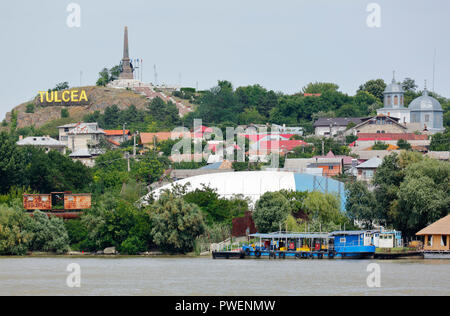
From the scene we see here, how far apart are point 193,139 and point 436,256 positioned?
286 feet

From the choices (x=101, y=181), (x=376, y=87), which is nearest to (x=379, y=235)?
(x=101, y=181)

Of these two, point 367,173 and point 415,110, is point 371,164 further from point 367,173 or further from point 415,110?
point 415,110

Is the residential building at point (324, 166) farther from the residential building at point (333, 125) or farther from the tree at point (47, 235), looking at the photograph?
the tree at point (47, 235)

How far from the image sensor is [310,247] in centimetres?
6831

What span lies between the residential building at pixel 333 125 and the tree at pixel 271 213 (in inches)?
3166

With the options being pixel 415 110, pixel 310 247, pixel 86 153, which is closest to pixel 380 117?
pixel 415 110

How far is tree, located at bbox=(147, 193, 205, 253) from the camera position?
70.6 metres

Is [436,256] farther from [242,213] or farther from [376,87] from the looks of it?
[376,87]

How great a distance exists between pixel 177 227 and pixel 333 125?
290 ft

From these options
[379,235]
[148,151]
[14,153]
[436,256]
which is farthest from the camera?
[148,151]

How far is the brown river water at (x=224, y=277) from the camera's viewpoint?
43969 mm

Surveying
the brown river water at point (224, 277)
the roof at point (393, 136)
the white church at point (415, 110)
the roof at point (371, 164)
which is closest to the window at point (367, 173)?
the roof at point (371, 164)

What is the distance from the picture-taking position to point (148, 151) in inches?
5556

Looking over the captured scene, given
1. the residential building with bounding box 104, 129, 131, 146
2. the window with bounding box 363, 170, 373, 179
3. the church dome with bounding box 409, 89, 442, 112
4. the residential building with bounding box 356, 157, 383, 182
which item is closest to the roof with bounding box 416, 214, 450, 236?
the window with bounding box 363, 170, 373, 179
